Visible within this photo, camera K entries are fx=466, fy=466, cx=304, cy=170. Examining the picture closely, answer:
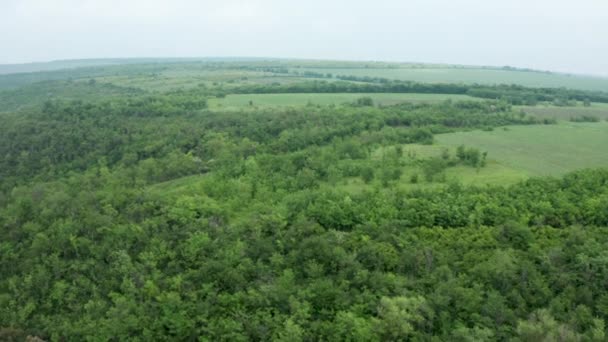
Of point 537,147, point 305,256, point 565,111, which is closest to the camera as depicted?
point 305,256

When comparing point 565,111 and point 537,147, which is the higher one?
point 565,111

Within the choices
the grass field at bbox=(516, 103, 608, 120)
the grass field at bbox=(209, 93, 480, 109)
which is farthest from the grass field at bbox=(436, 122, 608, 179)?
the grass field at bbox=(209, 93, 480, 109)

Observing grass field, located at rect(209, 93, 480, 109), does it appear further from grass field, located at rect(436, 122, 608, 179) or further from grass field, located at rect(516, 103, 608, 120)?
grass field, located at rect(436, 122, 608, 179)

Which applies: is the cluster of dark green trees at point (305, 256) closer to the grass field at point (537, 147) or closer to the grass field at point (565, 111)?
the grass field at point (537, 147)

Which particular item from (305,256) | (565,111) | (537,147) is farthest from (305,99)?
(305,256)

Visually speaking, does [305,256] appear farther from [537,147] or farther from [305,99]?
[305,99]
